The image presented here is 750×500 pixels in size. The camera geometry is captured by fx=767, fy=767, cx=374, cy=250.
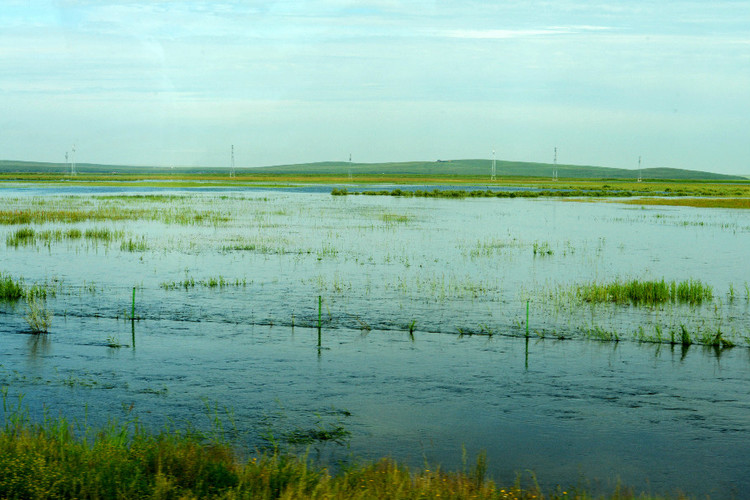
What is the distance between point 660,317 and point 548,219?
33.5 meters

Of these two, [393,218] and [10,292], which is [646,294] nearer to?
[10,292]

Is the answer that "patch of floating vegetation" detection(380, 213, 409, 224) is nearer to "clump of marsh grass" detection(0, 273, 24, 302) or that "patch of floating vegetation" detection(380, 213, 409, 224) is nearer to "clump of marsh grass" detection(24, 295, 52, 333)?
"clump of marsh grass" detection(0, 273, 24, 302)

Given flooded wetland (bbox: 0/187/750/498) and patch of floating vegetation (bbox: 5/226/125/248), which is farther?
patch of floating vegetation (bbox: 5/226/125/248)

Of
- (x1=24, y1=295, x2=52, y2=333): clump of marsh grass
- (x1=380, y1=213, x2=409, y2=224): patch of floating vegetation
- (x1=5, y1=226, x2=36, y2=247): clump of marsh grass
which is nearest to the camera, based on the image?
(x1=24, y1=295, x2=52, y2=333): clump of marsh grass

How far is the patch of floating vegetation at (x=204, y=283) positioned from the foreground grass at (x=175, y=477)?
13090mm

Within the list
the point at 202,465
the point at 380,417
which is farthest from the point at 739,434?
the point at 202,465

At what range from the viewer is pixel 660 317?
60.0 ft

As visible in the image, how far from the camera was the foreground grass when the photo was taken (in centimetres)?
670

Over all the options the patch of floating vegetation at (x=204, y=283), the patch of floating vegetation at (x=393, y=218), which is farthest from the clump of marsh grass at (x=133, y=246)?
the patch of floating vegetation at (x=393, y=218)

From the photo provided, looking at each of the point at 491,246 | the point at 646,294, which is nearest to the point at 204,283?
the point at 646,294

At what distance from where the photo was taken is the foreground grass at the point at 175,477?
22.0 ft

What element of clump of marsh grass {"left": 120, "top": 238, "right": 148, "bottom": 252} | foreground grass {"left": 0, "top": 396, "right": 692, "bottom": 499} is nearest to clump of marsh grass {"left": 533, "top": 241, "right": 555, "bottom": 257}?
clump of marsh grass {"left": 120, "top": 238, "right": 148, "bottom": 252}

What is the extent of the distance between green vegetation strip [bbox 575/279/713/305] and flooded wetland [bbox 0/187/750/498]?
0.07 metres

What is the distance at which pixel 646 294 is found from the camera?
20312mm
